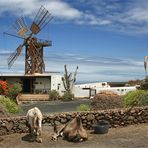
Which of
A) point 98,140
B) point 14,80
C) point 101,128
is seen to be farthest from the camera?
point 14,80

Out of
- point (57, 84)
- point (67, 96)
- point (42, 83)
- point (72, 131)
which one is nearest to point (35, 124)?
point (72, 131)

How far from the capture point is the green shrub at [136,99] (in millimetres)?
22344

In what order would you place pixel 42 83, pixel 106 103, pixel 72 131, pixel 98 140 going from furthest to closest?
1. pixel 42 83
2. pixel 106 103
3. pixel 72 131
4. pixel 98 140

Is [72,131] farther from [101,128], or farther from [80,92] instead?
[80,92]

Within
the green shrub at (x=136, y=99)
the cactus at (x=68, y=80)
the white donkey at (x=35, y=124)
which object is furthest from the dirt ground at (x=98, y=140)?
the cactus at (x=68, y=80)

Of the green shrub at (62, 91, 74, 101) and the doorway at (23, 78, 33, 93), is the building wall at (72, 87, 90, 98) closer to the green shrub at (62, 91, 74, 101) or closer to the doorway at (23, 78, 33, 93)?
the green shrub at (62, 91, 74, 101)

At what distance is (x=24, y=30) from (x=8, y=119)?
44431mm

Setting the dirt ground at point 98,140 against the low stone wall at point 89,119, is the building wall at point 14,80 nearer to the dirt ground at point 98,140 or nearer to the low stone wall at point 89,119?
the low stone wall at point 89,119

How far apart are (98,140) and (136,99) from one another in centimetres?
665

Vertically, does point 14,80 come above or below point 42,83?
above

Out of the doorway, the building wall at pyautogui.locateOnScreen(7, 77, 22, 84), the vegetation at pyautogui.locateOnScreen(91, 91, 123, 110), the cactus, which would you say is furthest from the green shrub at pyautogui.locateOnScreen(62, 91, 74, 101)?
the vegetation at pyautogui.locateOnScreen(91, 91, 123, 110)

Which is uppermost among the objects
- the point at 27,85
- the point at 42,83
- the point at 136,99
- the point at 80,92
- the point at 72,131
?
the point at 42,83

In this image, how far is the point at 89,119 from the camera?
19.7 metres

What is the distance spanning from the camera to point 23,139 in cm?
1762
